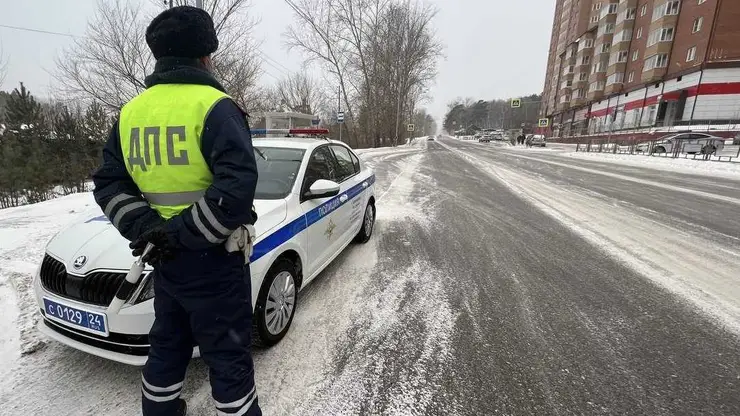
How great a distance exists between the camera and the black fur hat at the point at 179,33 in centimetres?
151

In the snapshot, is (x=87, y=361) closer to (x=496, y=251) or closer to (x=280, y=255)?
(x=280, y=255)

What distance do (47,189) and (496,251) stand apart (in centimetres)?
1398

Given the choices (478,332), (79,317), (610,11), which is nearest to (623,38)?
(610,11)

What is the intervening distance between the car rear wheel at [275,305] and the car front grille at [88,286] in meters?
0.87

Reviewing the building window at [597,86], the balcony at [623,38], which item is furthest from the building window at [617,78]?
the building window at [597,86]

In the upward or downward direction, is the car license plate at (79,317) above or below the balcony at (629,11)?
below

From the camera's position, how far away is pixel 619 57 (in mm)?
43594

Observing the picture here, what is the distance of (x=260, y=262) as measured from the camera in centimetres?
245

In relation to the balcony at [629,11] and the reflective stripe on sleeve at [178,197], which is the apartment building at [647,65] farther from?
the reflective stripe on sleeve at [178,197]

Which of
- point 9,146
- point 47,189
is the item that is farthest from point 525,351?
point 9,146

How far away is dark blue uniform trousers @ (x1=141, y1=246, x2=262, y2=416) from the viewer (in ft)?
5.26

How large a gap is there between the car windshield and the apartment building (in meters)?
41.0

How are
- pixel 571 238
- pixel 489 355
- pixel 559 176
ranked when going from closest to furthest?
pixel 489 355, pixel 571 238, pixel 559 176

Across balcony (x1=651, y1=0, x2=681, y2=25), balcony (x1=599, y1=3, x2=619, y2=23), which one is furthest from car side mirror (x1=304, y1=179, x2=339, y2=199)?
balcony (x1=599, y1=3, x2=619, y2=23)
